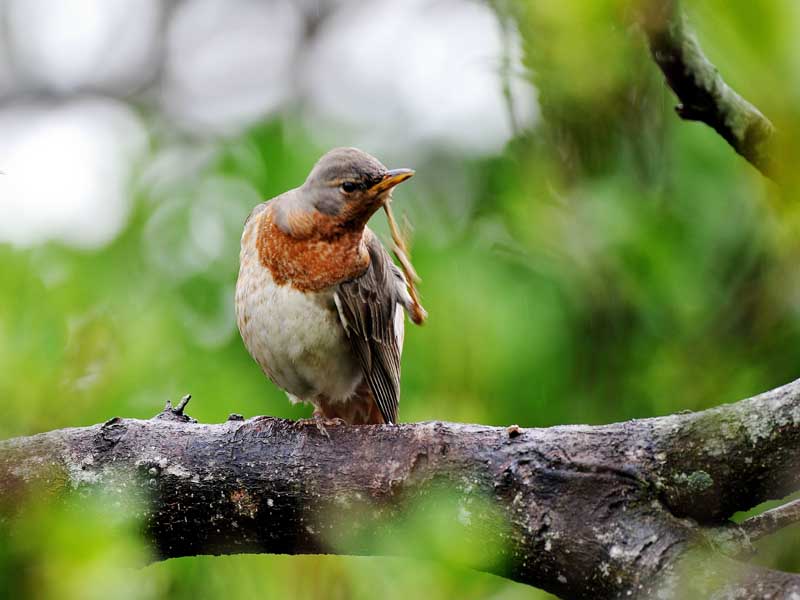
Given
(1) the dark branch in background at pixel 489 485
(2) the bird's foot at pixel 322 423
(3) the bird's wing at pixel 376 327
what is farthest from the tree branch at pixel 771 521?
(3) the bird's wing at pixel 376 327

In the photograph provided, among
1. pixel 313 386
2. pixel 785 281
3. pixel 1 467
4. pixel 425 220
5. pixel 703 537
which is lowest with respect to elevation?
pixel 703 537

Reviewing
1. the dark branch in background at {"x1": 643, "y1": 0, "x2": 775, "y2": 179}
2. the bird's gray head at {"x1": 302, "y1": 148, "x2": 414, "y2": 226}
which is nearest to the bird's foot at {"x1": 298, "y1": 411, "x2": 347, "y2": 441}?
the bird's gray head at {"x1": 302, "y1": 148, "x2": 414, "y2": 226}

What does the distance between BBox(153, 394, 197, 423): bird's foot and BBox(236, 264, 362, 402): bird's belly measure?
19.3 inches

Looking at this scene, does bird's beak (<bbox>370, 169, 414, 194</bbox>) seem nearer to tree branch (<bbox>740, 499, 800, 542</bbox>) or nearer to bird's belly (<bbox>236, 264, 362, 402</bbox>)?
bird's belly (<bbox>236, 264, 362, 402</bbox>)

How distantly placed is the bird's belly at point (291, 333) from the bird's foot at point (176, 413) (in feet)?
1.61

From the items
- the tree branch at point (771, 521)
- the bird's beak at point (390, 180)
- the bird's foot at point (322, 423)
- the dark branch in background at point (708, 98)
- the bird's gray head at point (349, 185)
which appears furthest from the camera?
the bird's gray head at point (349, 185)

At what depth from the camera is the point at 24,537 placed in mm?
1213

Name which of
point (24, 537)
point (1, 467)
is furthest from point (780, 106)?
point (1, 467)

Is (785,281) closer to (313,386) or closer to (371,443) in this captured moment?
(371,443)

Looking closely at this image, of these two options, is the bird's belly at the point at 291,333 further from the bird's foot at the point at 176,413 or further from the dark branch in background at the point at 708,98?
the dark branch in background at the point at 708,98

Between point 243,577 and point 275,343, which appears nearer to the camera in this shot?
point 243,577

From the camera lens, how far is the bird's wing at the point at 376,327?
3.20 metres

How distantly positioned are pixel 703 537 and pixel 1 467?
1.57 m

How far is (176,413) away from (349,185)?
0.94 m
